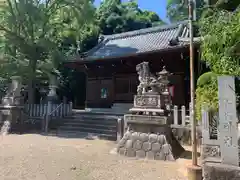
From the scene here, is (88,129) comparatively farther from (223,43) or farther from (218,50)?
(223,43)

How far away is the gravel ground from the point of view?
16.0ft

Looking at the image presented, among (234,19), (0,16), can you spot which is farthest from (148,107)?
(0,16)

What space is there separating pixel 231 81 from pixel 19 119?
10.9 meters

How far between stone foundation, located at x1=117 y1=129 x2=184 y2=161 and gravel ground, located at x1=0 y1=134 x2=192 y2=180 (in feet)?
0.99

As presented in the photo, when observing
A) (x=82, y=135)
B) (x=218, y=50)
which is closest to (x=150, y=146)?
(x=218, y=50)

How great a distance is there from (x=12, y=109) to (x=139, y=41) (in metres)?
10.3

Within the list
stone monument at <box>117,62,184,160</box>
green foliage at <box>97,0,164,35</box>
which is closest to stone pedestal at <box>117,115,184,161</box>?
stone monument at <box>117,62,184,160</box>

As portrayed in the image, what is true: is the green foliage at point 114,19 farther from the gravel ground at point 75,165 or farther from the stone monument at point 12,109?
the gravel ground at point 75,165

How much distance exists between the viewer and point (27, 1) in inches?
521

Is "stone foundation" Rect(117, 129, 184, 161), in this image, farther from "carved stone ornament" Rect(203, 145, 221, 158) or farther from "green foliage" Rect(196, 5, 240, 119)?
"green foliage" Rect(196, 5, 240, 119)

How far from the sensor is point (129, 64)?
46.9 ft

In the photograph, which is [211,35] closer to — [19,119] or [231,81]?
[231,81]

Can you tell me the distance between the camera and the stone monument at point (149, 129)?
21.6ft

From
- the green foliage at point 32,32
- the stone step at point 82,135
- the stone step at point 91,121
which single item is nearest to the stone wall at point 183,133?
the stone step at point 82,135
